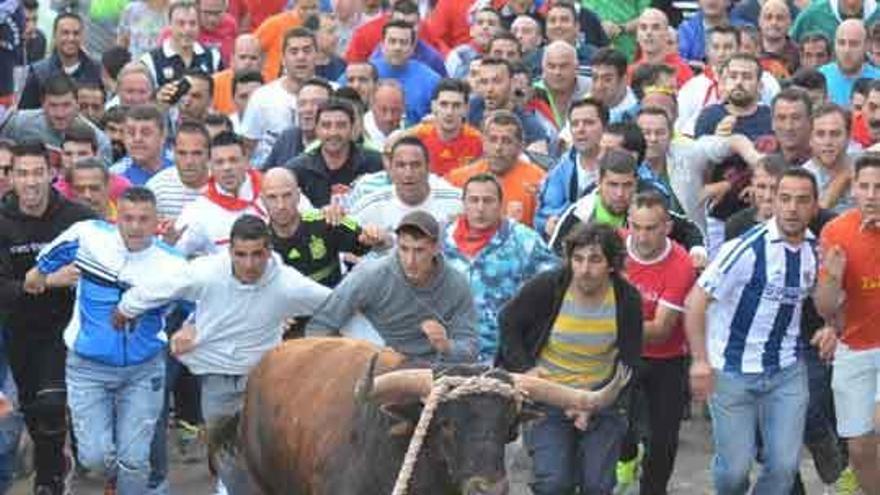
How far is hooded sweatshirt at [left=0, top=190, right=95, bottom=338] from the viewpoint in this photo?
44.0ft

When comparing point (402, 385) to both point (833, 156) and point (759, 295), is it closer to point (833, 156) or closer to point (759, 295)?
point (759, 295)

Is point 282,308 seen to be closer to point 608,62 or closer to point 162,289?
point 162,289

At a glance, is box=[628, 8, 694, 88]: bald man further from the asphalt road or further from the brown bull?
the brown bull

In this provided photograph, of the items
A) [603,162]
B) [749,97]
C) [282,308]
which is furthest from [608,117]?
[282,308]

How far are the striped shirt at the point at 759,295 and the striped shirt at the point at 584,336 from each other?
0.59 meters

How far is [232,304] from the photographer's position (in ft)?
42.4

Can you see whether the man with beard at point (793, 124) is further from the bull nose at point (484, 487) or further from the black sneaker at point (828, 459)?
the bull nose at point (484, 487)

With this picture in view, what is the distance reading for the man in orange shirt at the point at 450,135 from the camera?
611 inches

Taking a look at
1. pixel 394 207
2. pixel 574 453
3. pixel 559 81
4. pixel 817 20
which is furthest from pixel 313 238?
pixel 817 20

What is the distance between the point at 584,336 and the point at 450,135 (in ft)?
12.8

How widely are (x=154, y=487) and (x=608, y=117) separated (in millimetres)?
4351

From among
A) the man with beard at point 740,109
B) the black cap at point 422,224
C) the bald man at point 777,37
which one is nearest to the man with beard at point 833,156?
the man with beard at point 740,109

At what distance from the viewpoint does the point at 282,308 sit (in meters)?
12.9

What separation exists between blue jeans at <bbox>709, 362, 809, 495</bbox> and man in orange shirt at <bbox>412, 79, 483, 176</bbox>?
3678 mm
